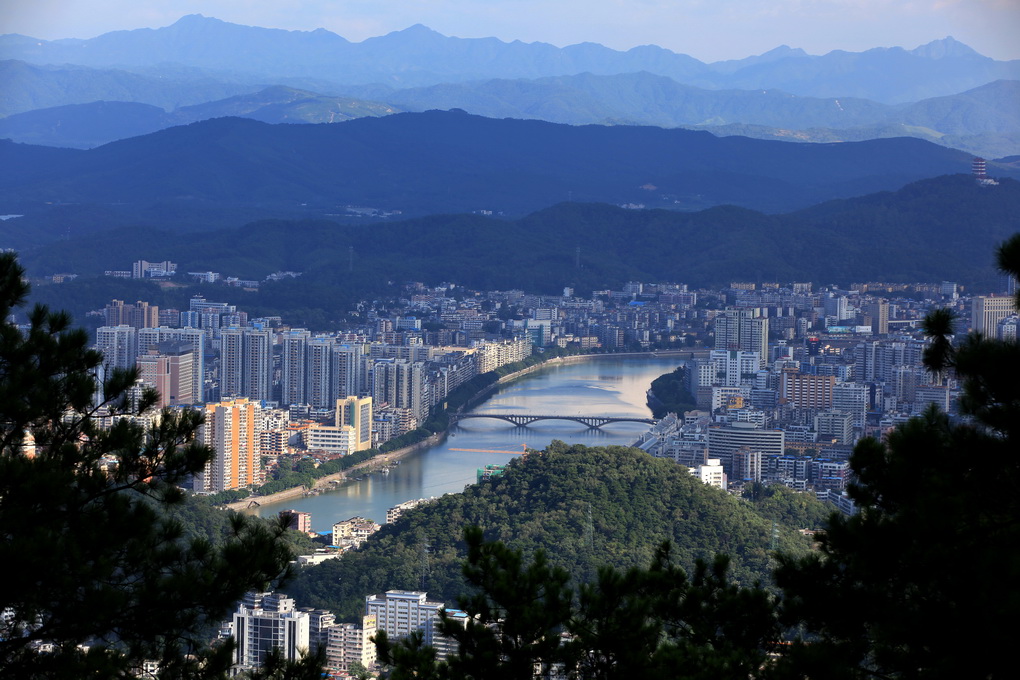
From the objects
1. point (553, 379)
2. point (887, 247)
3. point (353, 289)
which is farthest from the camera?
point (887, 247)

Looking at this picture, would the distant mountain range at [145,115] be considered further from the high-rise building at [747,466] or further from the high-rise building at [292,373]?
the high-rise building at [747,466]

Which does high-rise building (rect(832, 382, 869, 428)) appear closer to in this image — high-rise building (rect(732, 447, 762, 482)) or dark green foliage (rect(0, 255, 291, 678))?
high-rise building (rect(732, 447, 762, 482))

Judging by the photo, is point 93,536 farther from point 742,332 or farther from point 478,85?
point 478,85

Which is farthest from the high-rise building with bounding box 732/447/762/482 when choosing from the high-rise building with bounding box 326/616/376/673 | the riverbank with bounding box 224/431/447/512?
the high-rise building with bounding box 326/616/376/673

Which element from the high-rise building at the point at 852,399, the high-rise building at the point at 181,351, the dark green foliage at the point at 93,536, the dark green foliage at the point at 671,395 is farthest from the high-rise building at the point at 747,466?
the dark green foliage at the point at 93,536

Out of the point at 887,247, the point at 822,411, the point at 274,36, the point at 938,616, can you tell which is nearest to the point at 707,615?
the point at 938,616

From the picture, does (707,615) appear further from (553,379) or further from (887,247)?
(887,247)
